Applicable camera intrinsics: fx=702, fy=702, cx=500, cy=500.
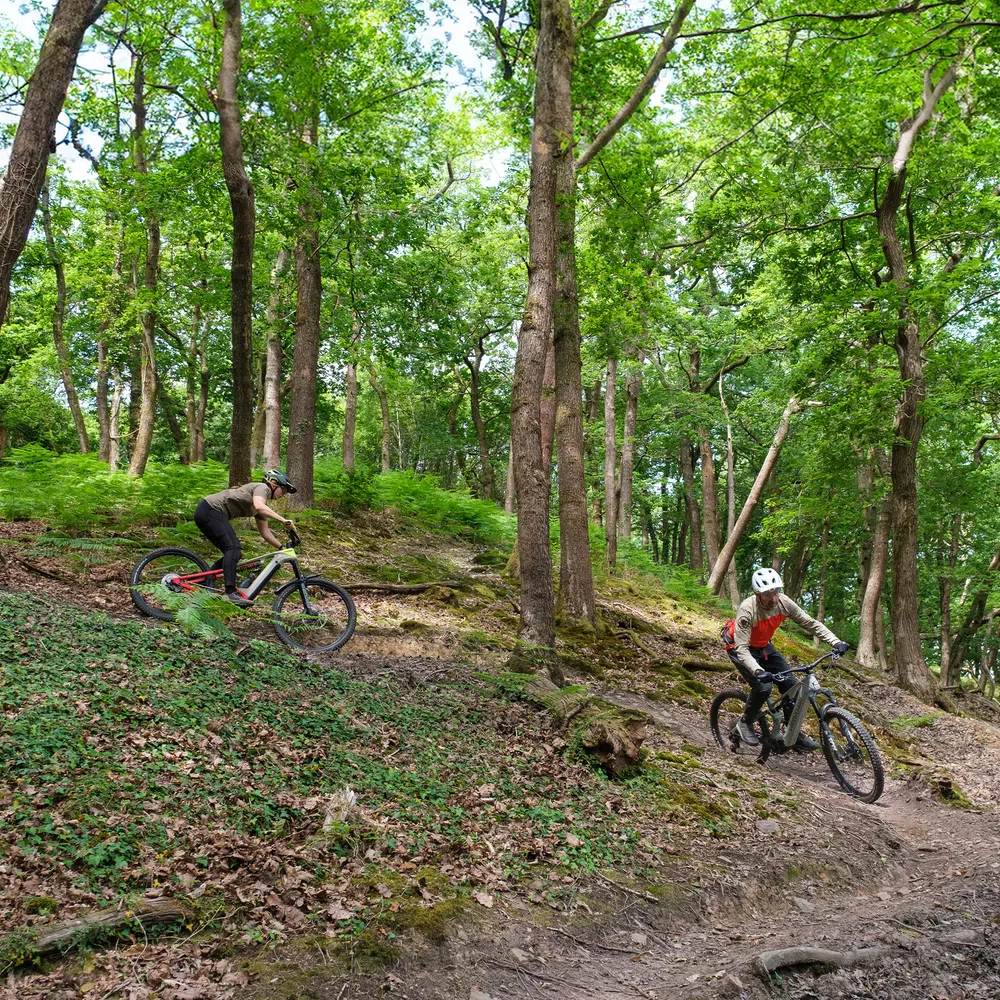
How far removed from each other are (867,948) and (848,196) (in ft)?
56.5

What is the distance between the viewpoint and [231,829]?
4.01m

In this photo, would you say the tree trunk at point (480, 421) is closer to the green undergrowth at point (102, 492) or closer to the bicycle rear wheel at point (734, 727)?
the green undergrowth at point (102, 492)

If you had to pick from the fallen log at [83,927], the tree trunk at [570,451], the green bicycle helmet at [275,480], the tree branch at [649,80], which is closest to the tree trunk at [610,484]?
the tree trunk at [570,451]

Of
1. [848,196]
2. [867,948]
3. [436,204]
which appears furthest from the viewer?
[436,204]

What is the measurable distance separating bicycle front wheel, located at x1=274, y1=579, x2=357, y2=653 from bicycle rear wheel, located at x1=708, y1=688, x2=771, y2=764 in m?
4.57

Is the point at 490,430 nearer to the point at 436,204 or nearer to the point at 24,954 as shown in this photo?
the point at 436,204

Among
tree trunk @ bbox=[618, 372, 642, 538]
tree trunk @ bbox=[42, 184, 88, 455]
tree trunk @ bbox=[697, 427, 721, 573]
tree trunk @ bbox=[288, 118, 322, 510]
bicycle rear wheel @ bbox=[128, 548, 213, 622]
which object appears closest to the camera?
bicycle rear wheel @ bbox=[128, 548, 213, 622]

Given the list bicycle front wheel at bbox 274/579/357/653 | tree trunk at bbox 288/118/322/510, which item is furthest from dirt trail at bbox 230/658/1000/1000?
tree trunk at bbox 288/118/322/510

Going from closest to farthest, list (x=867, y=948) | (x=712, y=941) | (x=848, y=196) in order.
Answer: (x=867, y=948)
(x=712, y=941)
(x=848, y=196)

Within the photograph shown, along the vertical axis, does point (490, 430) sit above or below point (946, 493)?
above

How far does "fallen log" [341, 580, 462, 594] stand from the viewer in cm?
1084

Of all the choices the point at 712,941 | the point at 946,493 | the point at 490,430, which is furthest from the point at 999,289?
the point at 490,430

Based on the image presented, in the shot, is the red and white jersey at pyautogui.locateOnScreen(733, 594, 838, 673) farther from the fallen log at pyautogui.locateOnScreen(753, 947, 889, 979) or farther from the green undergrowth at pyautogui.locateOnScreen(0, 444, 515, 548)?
the green undergrowth at pyautogui.locateOnScreen(0, 444, 515, 548)

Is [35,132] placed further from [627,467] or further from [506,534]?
[627,467]
